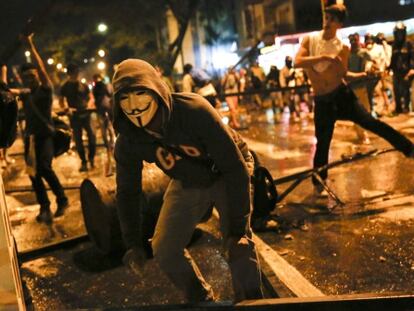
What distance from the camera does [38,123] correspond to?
659 cm

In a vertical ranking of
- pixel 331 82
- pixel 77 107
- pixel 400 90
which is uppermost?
pixel 331 82

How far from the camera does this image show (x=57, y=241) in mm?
5668

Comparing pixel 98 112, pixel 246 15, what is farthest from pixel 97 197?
pixel 246 15

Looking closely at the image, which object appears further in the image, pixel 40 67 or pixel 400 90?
pixel 400 90

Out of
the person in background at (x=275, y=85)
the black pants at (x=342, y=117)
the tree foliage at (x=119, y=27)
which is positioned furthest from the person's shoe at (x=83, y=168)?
the tree foliage at (x=119, y=27)

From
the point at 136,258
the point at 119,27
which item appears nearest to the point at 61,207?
the point at 136,258

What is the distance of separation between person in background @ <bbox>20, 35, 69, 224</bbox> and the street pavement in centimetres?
61

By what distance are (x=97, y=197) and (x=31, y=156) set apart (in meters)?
1.98

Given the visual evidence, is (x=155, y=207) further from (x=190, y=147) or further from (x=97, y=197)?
(x=190, y=147)

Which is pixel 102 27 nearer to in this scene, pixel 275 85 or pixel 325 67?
pixel 275 85

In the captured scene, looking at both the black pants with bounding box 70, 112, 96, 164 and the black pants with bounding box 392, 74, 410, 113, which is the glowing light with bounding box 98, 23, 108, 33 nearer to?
the black pants with bounding box 392, 74, 410, 113

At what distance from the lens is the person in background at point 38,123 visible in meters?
6.61

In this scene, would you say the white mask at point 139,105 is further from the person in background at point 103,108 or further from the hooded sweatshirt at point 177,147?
the person in background at point 103,108

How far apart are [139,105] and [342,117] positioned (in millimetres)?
3765
